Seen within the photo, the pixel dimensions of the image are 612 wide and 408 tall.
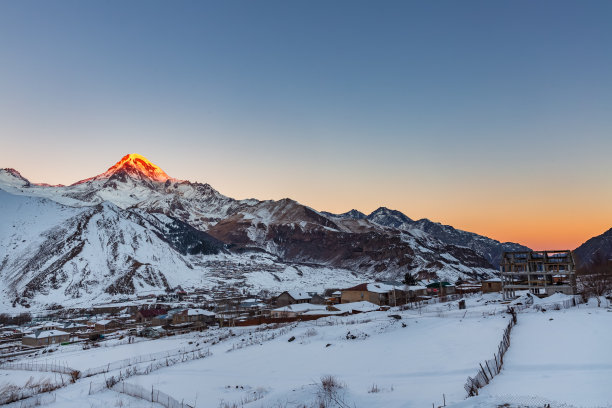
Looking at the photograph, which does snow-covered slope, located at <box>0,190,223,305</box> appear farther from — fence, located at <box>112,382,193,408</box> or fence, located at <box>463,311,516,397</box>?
fence, located at <box>463,311,516,397</box>

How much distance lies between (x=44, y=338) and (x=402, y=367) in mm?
54482

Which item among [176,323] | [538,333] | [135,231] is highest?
[135,231]

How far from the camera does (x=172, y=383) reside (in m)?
21.4

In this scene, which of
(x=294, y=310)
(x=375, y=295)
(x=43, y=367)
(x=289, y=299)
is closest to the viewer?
(x=43, y=367)

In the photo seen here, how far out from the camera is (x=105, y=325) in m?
65.4

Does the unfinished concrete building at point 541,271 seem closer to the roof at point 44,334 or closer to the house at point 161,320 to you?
the house at point 161,320

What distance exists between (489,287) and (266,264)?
140299 mm

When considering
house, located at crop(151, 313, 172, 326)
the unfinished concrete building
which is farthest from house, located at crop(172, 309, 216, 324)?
the unfinished concrete building

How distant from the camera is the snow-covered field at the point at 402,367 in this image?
13008 millimetres

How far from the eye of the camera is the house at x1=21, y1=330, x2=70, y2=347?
54.0 m

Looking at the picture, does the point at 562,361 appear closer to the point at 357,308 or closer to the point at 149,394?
the point at 149,394

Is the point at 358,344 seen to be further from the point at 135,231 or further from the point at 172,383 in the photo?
the point at 135,231

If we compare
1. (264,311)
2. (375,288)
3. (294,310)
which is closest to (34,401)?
(294,310)

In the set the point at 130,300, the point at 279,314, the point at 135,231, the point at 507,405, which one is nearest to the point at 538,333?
the point at 507,405
